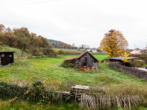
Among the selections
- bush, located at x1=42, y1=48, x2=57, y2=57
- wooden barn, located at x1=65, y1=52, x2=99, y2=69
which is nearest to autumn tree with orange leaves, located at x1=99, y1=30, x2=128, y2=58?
wooden barn, located at x1=65, y1=52, x2=99, y2=69

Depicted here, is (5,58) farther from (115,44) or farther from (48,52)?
(115,44)

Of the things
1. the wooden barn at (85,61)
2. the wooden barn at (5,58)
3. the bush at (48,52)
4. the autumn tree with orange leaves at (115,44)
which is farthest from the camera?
the bush at (48,52)

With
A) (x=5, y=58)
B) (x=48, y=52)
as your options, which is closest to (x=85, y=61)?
(x=5, y=58)

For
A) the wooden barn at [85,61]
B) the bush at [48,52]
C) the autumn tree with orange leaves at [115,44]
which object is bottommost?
the wooden barn at [85,61]

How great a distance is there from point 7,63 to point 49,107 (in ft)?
53.8

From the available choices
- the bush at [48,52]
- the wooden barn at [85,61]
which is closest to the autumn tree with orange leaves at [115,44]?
the wooden barn at [85,61]

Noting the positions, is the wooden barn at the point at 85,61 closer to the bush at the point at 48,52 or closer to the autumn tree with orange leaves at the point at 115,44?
the autumn tree with orange leaves at the point at 115,44

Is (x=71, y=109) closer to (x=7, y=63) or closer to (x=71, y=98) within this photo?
(x=71, y=98)

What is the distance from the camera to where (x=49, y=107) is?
5.70 m

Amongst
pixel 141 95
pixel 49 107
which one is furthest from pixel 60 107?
pixel 141 95

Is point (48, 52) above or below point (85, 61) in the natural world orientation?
above

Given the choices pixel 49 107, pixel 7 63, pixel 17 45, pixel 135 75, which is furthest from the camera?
pixel 17 45

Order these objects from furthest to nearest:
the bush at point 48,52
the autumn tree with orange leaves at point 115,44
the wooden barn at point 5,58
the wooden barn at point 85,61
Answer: the bush at point 48,52
the autumn tree with orange leaves at point 115,44
the wooden barn at point 85,61
the wooden barn at point 5,58

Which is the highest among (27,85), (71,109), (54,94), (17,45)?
(17,45)
